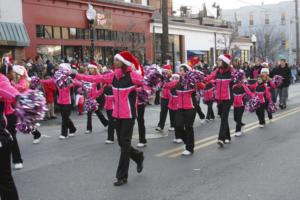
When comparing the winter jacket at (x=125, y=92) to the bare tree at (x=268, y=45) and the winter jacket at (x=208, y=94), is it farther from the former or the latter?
the bare tree at (x=268, y=45)

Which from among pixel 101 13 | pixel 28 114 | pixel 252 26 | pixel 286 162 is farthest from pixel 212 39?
pixel 252 26

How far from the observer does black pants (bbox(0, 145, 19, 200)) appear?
5266mm

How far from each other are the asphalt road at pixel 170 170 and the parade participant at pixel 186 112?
259mm

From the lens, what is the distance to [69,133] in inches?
504

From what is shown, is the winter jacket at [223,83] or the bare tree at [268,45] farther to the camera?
the bare tree at [268,45]

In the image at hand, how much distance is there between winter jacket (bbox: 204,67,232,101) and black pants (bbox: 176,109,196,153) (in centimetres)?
98

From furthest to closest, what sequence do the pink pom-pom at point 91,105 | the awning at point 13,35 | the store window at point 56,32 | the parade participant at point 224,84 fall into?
1. the store window at point 56,32
2. the awning at point 13,35
3. the pink pom-pom at point 91,105
4. the parade participant at point 224,84

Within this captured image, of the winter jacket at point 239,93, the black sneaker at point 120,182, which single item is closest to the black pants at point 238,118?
the winter jacket at point 239,93

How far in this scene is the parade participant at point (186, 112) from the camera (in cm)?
962

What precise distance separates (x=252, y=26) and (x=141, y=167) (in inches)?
3401

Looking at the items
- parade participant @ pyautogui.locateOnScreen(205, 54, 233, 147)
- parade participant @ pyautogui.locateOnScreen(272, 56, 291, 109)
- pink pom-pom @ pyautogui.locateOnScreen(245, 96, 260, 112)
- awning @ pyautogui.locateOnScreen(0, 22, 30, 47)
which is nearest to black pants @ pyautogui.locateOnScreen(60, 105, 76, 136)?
parade participant @ pyautogui.locateOnScreen(205, 54, 233, 147)

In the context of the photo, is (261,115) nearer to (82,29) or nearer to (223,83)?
(223,83)

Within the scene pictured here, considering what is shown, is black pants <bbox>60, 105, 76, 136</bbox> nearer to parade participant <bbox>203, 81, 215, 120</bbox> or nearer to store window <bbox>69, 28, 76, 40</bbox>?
parade participant <bbox>203, 81, 215, 120</bbox>

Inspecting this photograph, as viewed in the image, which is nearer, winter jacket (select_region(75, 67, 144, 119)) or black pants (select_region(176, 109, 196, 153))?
winter jacket (select_region(75, 67, 144, 119))
